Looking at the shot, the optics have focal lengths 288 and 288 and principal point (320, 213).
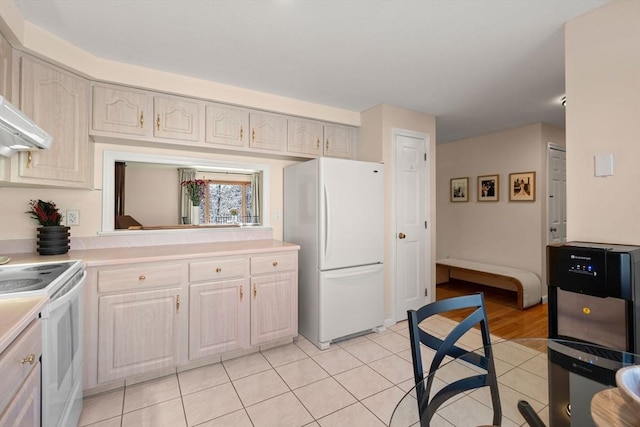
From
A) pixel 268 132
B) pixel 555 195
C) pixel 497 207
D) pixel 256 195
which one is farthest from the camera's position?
pixel 497 207

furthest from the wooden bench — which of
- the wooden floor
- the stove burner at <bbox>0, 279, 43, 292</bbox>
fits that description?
the stove burner at <bbox>0, 279, 43, 292</bbox>

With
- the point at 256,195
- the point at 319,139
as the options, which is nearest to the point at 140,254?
the point at 256,195

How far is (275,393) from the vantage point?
6.54 feet

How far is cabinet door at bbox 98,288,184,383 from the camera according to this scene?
76.2 inches

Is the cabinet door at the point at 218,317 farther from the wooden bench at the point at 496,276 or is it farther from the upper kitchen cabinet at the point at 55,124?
the wooden bench at the point at 496,276

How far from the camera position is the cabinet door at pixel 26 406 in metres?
0.89

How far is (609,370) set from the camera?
121cm

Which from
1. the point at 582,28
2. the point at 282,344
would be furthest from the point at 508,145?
the point at 282,344

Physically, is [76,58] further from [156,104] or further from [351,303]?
[351,303]

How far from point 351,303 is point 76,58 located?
2.92m

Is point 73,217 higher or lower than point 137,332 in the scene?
higher

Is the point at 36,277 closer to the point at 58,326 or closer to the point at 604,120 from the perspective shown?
the point at 58,326

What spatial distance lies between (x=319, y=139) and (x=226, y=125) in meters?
1.01

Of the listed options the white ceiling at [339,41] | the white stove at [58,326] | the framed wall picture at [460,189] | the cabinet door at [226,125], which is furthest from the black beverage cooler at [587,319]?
the framed wall picture at [460,189]
